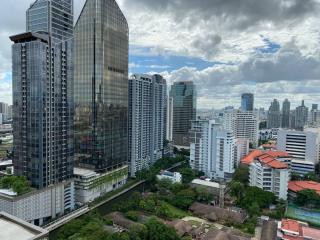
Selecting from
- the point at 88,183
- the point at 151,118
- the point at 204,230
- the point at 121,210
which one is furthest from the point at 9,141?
the point at 204,230

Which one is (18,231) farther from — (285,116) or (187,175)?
(285,116)

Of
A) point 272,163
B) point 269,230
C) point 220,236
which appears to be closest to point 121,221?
point 220,236

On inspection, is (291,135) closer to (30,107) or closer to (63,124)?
(63,124)

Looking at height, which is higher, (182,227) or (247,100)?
(247,100)

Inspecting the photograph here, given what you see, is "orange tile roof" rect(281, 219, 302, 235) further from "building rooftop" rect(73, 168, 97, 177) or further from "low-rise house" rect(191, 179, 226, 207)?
"building rooftop" rect(73, 168, 97, 177)

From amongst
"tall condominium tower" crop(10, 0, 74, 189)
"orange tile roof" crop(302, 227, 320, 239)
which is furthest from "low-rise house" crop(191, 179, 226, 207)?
"tall condominium tower" crop(10, 0, 74, 189)
